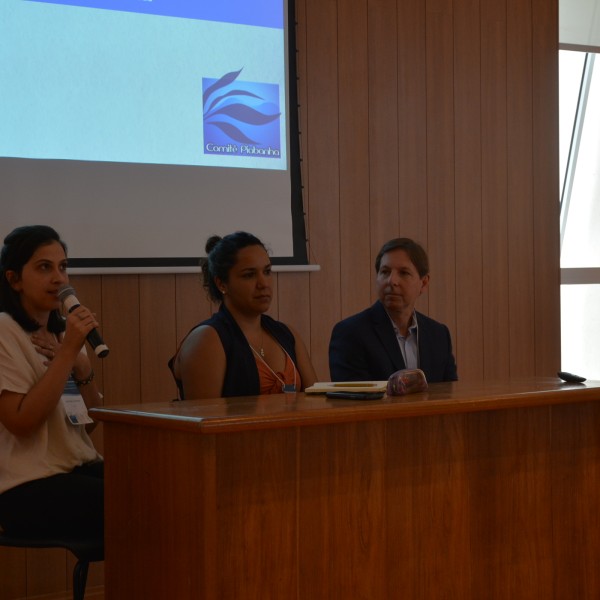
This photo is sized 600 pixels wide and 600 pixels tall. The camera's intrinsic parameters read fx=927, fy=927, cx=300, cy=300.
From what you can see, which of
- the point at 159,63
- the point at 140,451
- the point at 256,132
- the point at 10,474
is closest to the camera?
the point at 140,451

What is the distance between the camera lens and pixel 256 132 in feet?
12.5

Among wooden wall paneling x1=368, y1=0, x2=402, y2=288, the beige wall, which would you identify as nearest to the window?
the beige wall

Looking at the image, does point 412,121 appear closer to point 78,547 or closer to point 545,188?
point 545,188

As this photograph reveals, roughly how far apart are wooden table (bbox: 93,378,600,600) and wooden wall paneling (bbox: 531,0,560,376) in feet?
6.27

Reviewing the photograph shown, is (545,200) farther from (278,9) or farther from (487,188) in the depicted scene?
(278,9)

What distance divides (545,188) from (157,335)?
2177mm

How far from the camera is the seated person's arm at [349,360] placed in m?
3.15

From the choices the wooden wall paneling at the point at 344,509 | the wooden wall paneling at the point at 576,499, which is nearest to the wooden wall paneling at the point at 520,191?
the wooden wall paneling at the point at 576,499

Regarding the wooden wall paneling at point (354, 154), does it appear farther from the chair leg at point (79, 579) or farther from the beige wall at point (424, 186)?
the chair leg at point (79, 579)

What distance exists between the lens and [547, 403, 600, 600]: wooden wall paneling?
2580mm

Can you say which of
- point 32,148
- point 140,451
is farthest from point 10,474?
point 32,148

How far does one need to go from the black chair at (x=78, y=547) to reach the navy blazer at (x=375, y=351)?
3.68 feet

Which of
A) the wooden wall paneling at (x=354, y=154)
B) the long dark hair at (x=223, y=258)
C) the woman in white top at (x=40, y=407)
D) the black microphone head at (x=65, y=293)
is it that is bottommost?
the woman in white top at (x=40, y=407)

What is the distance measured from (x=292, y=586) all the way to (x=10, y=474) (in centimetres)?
82
